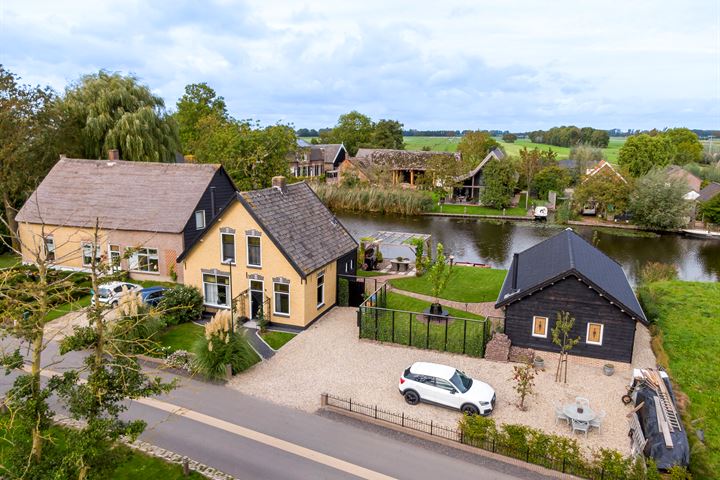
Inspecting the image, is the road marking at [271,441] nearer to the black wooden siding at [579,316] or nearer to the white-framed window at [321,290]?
the white-framed window at [321,290]

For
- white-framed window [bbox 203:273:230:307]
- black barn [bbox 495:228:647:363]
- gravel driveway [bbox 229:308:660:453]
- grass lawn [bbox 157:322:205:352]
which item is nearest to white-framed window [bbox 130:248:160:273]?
white-framed window [bbox 203:273:230:307]

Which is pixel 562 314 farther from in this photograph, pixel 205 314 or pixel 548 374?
pixel 205 314

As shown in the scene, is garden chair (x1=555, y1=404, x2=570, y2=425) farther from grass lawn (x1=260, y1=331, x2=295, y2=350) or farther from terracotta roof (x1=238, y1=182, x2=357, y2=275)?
terracotta roof (x1=238, y1=182, x2=357, y2=275)

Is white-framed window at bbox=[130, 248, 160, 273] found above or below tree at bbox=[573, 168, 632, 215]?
below

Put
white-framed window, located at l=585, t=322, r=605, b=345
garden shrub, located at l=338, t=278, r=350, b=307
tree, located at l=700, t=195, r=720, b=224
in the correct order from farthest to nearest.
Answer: tree, located at l=700, t=195, r=720, b=224 < garden shrub, located at l=338, t=278, r=350, b=307 < white-framed window, located at l=585, t=322, r=605, b=345

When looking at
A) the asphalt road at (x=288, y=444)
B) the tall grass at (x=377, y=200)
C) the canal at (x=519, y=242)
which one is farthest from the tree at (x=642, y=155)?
the asphalt road at (x=288, y=444)

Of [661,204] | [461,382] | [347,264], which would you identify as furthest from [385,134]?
[461,382]

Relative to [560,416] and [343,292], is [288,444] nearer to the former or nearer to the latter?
[560,416]
